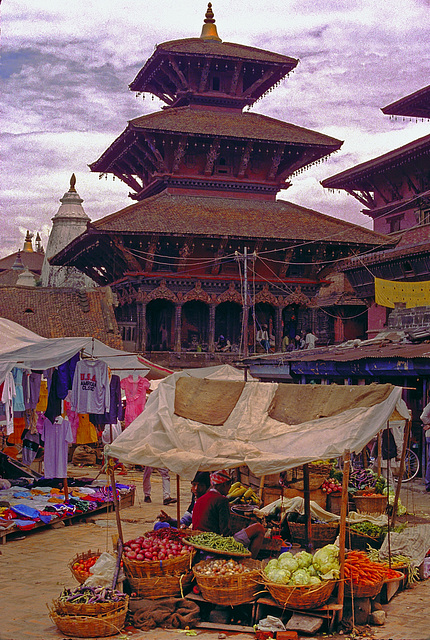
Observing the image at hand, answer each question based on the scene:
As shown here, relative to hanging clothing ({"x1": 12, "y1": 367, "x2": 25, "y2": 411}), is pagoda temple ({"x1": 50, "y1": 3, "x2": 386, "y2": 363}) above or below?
above

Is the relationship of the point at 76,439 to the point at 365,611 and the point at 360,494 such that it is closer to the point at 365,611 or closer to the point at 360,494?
the point at 360,494

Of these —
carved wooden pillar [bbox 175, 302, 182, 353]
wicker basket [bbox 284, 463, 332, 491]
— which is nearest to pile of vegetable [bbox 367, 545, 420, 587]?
wicker basket [bbox 284, 463, 332, 491]

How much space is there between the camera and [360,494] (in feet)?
40.6

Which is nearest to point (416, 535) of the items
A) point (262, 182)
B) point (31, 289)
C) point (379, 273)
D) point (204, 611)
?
point (204, 611)

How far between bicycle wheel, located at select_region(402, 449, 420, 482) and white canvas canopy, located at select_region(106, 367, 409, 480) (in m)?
8.49

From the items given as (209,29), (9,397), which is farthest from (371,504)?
(209,29)

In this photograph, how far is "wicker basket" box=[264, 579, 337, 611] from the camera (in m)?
7.39

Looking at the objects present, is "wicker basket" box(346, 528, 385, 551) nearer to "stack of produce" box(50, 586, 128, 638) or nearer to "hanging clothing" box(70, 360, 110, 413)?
"stack of produce" box(50, 586, 128, 638)

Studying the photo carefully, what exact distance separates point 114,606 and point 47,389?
23.5 ft

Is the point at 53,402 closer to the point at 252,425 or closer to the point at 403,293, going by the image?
the point at 252,425

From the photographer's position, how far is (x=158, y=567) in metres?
8.01

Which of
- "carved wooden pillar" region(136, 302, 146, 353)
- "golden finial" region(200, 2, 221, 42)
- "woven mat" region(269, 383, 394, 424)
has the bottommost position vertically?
"woven mat" region(269, 383, 394, 424)

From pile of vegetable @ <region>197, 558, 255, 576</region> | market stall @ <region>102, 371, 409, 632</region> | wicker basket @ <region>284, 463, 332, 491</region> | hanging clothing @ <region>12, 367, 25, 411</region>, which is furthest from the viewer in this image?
hanging clothing @ <region>12, 367, 25, 411</region>

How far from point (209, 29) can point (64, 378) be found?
94.6 feet
